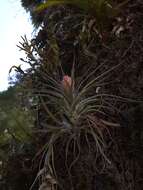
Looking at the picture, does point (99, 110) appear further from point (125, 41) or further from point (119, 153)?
point (125, 41)

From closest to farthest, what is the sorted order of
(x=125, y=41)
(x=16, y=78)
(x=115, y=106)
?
(x=115, y=106) → (x=125, y=41) → (x=16, y=78)

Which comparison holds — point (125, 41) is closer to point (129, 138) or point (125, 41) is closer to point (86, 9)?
point (86, 9)

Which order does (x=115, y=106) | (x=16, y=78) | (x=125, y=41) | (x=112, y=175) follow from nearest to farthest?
(x=112, y=175) → (x=115, y=106) → (x=125, y=41) → (x=16, y=78)

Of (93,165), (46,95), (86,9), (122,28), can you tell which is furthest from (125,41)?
(93,165)

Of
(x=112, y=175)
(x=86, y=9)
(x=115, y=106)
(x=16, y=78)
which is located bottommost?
(x=112, y=175)

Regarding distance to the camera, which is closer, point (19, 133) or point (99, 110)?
point (99, 110)

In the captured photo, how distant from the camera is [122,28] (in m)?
3.59

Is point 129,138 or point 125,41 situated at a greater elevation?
point 125,41

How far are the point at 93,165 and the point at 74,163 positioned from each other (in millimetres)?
130

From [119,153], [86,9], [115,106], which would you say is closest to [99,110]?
[115,106]

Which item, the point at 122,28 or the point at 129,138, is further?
the point at 122,28

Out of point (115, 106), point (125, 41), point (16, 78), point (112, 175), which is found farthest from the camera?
point (16, 78)

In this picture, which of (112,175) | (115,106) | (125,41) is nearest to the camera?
(112,175)

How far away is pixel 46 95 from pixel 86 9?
746 mm
